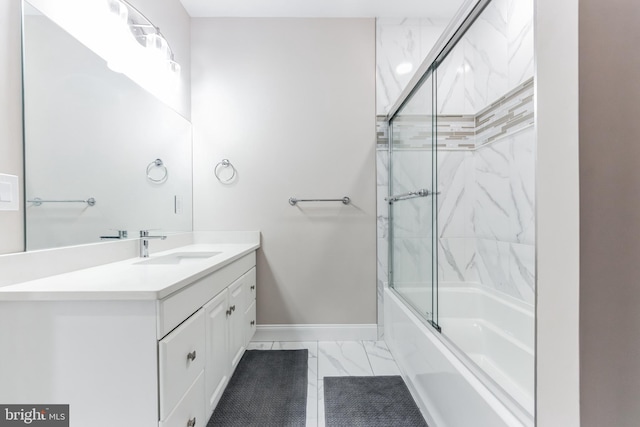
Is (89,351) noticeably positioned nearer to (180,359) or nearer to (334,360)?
(180,359)

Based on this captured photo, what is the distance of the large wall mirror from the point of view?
1.11m

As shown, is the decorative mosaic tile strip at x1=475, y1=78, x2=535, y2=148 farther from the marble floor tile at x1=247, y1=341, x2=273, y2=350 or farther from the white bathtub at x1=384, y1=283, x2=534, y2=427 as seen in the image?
the marble floor tile at x1=247, y1=341, x2=273, y2=350

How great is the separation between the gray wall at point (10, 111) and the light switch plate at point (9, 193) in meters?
0.02

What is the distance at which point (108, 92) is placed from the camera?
146 cm

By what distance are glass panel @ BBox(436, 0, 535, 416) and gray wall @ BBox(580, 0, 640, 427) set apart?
0.92m

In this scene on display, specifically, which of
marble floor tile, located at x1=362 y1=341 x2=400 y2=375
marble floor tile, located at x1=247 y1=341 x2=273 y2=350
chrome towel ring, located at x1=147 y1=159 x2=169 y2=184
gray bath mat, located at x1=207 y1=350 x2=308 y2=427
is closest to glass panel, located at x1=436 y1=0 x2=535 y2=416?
marble floor tile, located at x1=362 y1=341 x2=400 y2=375

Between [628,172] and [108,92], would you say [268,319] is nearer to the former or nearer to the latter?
[108,92]

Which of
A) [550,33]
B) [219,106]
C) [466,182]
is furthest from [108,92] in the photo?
[466,182]

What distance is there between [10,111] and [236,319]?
1.32 meters

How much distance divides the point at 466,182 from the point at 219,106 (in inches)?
77.5

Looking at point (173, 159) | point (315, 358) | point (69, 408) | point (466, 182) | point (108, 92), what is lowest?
point (315, 358)

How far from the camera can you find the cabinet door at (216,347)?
1308 mm

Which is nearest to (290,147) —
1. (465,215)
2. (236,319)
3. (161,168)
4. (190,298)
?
(161,168)

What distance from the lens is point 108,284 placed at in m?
0.98
